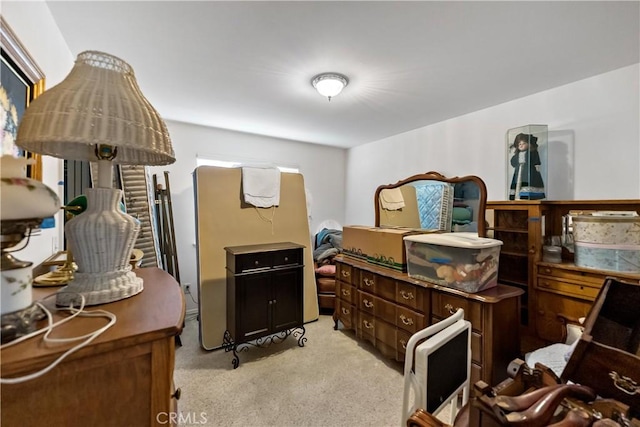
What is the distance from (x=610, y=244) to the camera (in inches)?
72.1

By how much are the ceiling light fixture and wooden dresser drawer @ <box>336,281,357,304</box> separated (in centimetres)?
186

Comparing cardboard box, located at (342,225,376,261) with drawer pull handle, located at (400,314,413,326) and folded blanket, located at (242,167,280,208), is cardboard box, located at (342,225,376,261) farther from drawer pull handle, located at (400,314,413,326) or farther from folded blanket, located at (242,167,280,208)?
folded blanket, located at (242,167,280,208)

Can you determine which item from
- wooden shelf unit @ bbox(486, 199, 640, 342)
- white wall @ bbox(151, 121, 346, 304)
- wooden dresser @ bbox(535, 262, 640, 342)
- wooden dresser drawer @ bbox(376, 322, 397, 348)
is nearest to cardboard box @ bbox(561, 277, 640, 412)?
wooden dresser @ bbox(535, 262, 640, 342)

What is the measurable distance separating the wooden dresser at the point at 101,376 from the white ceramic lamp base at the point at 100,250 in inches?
4.0

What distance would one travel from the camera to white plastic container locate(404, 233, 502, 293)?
183cm

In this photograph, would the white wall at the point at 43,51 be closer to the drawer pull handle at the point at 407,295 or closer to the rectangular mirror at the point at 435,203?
the drawer pull handle at the point at 407,295

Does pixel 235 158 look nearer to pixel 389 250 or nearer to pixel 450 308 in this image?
Result: pixel 389 250

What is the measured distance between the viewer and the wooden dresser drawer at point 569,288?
1.91 metres

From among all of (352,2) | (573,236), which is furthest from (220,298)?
(573,236)

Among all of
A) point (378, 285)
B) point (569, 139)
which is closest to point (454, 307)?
point (378, 285)

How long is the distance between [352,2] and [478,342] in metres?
2.17

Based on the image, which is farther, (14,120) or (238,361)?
(238,361)

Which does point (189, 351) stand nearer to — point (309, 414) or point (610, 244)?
point (309, 414)

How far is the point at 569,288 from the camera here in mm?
2002
